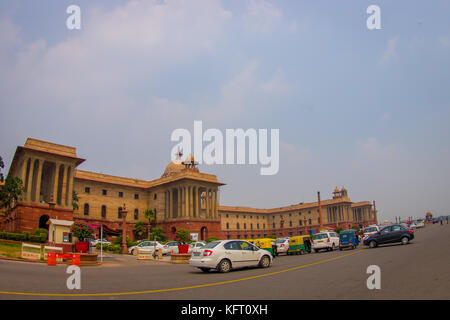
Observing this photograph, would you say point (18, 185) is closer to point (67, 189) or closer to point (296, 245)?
point (67, 189)

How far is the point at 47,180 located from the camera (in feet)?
171

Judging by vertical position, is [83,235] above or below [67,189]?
below

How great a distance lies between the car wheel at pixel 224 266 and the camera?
14.9 metres

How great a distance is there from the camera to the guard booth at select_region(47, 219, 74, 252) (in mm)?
23844

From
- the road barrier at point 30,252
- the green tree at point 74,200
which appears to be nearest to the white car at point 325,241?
the road barrier at point 30,252

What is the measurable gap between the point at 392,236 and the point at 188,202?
41612 millimetres

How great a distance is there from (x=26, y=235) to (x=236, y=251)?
24.7 m

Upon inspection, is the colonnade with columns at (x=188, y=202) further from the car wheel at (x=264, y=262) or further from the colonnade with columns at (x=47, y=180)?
the car wheel at (x=264, y=262)

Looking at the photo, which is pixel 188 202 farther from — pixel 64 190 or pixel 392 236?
pixel 392 236

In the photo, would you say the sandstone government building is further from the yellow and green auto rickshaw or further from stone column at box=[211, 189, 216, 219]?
the yellow and green auto rickshaw
